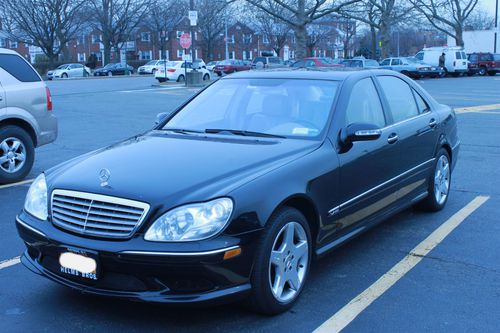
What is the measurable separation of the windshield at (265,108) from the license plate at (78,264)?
1.67 metres

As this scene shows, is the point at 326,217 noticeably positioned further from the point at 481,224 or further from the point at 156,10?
the point at 156,10

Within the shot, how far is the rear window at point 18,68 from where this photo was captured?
7720 millimetres

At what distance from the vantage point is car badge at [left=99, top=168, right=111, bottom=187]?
356 cm

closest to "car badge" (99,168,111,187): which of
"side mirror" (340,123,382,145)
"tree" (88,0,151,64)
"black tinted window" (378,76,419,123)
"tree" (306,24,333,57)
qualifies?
"side mirror" (340,123,382,145)

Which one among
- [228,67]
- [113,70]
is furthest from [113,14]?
[228,67]

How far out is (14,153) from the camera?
7.79 m

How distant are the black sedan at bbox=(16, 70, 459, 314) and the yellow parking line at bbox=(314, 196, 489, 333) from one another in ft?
1.09

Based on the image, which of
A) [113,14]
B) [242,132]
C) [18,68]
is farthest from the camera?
[113,14]

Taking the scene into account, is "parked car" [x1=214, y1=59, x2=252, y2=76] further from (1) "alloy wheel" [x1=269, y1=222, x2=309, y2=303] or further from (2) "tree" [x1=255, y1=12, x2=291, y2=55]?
(1) "alloy wheel" [x1=269, y1=222, x2=309, y2=303]

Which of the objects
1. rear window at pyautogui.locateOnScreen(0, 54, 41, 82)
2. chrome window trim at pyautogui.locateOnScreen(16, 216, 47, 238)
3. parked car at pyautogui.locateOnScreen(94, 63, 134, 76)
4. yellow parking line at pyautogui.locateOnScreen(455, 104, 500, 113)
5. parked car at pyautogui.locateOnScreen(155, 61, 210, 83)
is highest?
parked car at pyautogui.locateOnScreen(94, 63, 134, 76)

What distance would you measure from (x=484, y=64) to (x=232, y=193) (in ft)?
148

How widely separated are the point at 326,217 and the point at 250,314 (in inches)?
34.7

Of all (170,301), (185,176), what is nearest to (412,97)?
(185,176)

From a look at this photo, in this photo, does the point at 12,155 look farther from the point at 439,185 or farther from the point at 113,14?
the point at 113,14
